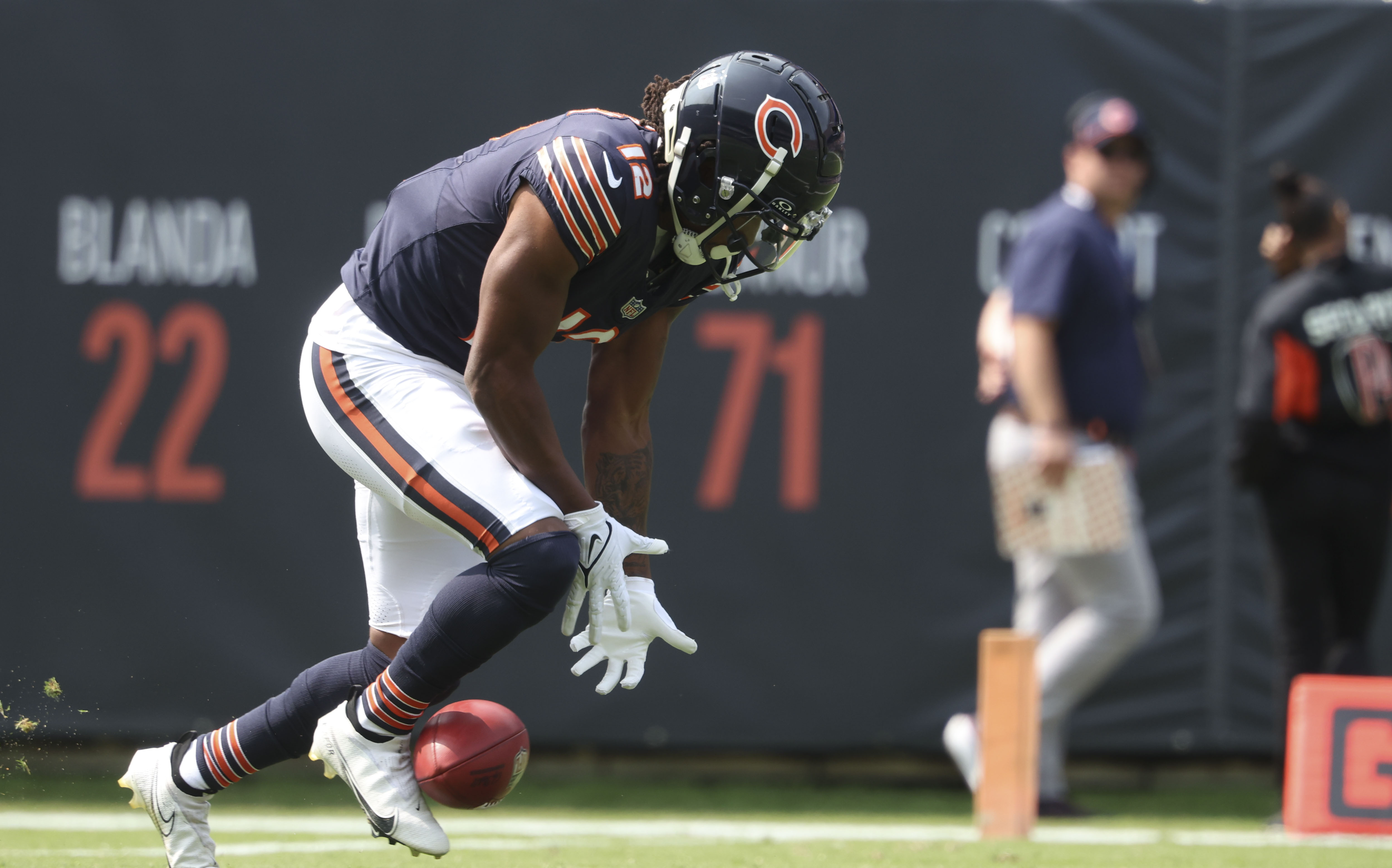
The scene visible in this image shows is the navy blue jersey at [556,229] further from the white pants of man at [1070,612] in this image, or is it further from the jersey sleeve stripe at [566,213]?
the white pants of man at [1070,612]

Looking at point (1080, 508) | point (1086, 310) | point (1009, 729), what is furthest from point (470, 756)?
point (1086, 310)

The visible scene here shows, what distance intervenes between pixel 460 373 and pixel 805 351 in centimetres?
278

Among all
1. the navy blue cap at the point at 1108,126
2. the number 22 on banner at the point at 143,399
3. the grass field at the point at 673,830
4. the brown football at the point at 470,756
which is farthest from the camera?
the number 22 on banner at the point at 143,399

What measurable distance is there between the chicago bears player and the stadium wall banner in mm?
2420

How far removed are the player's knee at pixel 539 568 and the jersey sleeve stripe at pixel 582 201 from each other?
0.55 meters

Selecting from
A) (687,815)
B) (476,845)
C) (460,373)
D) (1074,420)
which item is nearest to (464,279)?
(460,373)

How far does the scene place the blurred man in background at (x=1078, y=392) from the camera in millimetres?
4895

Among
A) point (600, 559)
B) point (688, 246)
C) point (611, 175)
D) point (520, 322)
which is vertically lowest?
point (600, 559)

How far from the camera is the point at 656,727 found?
5742mm

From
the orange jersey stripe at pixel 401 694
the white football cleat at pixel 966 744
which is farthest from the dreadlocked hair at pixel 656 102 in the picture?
the white football cleat at pixel 966 744

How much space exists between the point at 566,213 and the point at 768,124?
446 millimetres

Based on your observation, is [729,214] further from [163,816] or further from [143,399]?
[143,399]

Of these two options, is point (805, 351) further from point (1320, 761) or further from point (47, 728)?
point (47, 728)

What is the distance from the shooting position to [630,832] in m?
4.98
